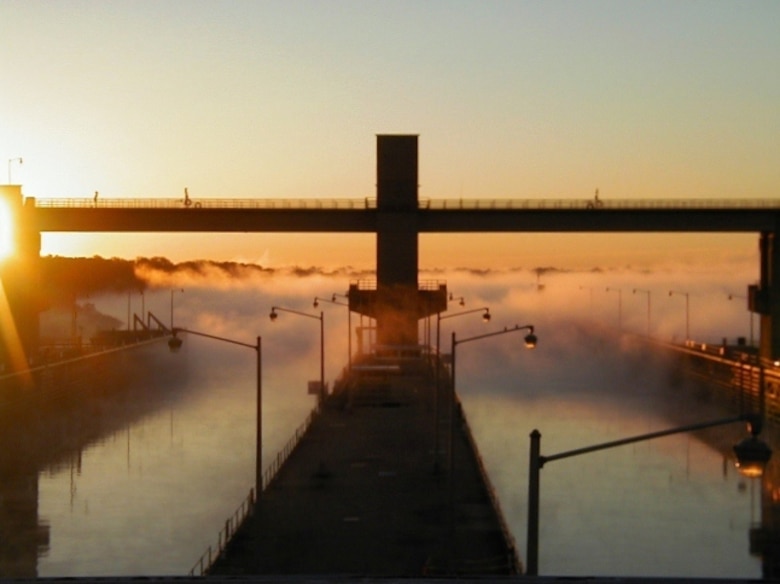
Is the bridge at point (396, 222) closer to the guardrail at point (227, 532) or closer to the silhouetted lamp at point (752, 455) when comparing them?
the guardrail at point (227, 532)

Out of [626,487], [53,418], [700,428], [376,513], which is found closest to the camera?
[700,428]

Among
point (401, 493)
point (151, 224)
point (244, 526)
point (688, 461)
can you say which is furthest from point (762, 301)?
point (244, 526)

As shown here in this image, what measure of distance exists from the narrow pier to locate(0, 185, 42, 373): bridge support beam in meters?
29.7

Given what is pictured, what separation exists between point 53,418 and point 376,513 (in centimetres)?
4732

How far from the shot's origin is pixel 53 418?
74.9 metres

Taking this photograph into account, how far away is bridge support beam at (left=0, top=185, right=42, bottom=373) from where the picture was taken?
7288 cm

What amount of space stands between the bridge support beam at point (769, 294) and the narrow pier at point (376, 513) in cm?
3048

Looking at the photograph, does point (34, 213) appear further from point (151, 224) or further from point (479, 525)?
point (479, 525)

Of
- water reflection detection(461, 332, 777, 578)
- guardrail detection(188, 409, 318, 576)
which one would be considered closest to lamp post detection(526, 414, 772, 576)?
guardrail detection(188, 409, 318, 576)

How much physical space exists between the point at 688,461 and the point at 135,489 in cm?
3063

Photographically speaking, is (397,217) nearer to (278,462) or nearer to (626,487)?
(626,487)

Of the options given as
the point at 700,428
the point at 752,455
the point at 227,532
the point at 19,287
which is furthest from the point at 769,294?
the point at 752,455

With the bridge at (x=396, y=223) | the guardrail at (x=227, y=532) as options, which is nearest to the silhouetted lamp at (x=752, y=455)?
the guardrail at (x=227, y=532)

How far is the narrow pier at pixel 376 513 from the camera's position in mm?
27344
